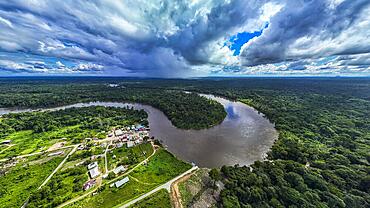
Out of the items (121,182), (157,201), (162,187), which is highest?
(121,182)

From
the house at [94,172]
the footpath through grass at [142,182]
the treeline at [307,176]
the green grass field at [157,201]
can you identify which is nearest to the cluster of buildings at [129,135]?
the footpath through grass at [142,182]

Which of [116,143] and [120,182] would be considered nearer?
[120,182]

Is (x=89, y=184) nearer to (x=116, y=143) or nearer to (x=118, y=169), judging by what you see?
(x=118, y=169)

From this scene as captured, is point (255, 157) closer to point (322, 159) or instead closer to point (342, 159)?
point (322, 159)

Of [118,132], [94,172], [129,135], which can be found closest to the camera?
[94,172]

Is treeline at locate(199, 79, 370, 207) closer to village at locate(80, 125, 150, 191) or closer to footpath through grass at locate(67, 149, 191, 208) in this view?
footpath through grass at locate(67, 149, 191, 208)

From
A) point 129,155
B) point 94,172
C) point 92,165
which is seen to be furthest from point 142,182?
point 92,165

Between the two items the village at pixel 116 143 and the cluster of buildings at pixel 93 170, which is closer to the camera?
the village at pixel 116 143

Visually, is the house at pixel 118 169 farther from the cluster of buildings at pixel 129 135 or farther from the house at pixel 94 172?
the cluster of buildings at pixel 129 135
